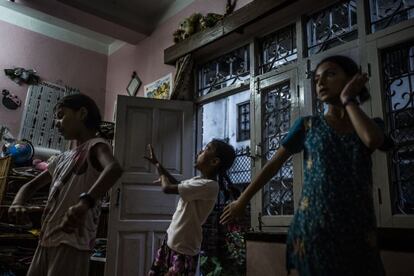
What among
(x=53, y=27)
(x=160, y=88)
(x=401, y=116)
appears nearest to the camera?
(x=401, y=116)

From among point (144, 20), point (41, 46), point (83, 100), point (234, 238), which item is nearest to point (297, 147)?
point (83, 100)

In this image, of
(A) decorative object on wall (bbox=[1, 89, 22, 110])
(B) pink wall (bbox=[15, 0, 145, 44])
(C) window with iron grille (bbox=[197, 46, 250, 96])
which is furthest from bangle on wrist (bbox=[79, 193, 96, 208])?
(A) decorative object on wall (bbox=[1, 89, 22, 110])

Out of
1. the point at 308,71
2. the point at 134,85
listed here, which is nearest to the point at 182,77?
the point at 134,85

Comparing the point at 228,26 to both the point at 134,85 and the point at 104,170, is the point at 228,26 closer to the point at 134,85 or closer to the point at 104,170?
the point at 134,85

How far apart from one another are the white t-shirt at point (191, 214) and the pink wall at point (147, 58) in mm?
2071

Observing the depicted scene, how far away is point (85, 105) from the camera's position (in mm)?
1399

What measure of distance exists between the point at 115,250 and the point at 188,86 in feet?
5.78

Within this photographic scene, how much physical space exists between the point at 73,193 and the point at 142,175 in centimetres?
222

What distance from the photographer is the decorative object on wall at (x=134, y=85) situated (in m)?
4.62

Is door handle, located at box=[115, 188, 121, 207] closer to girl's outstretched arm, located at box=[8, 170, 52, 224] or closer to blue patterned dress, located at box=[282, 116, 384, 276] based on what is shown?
girl's outstretched arm, located at box=[8, 170, 52, 224]

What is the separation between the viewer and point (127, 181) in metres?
3.39

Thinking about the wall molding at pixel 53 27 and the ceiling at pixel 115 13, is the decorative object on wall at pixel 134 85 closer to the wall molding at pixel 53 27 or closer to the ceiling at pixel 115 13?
the ceiling at pixel 115 13

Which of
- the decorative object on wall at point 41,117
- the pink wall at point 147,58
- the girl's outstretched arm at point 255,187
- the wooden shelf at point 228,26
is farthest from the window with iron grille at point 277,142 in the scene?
the decorative object on wall at point 41,117

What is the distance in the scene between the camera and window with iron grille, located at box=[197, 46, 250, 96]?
3479 mm
